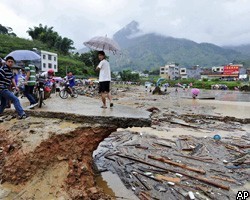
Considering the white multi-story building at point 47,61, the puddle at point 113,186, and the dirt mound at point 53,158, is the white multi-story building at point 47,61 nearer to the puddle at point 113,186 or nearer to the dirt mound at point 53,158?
the puddle at point 113,186

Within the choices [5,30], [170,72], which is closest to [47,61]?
[5,30]

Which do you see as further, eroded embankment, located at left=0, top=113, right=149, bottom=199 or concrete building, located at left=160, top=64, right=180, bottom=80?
concrete building, located at left=160, top=64, right=180, bottom=80

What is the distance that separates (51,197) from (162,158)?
4100mm

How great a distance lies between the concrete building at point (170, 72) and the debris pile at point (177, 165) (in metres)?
99.6

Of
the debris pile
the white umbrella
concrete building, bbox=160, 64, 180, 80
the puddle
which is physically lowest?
the puddle

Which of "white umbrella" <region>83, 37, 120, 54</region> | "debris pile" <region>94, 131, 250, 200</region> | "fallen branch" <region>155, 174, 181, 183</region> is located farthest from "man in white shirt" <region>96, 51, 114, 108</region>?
"fallen branch" <region>155, 174, 181, 183</region>

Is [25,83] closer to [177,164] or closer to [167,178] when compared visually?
[167,178]

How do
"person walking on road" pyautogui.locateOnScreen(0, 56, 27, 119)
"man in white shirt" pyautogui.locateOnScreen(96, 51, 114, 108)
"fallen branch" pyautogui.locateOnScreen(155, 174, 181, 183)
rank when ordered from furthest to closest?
1. "man in white shirt" pyautogui.locateOnScreen(96, 51, 114, 108)
2. "person walking on road" pyautogui.locateOnScreen(0, 56, 27, 119)
3. "fallen branch" pyautogui.locateOnScreen(155, 174, 181, 183)

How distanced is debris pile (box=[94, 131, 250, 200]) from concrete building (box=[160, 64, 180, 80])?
99.6 m

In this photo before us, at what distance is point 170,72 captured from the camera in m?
111

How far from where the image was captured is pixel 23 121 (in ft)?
19.7

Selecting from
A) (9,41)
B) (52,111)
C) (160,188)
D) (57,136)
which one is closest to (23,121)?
(52,111)

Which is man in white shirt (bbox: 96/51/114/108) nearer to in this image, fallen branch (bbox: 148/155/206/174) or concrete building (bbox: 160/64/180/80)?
fallen branch (bbox: 148/155/206/174)

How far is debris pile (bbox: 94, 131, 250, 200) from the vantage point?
5.75 m
